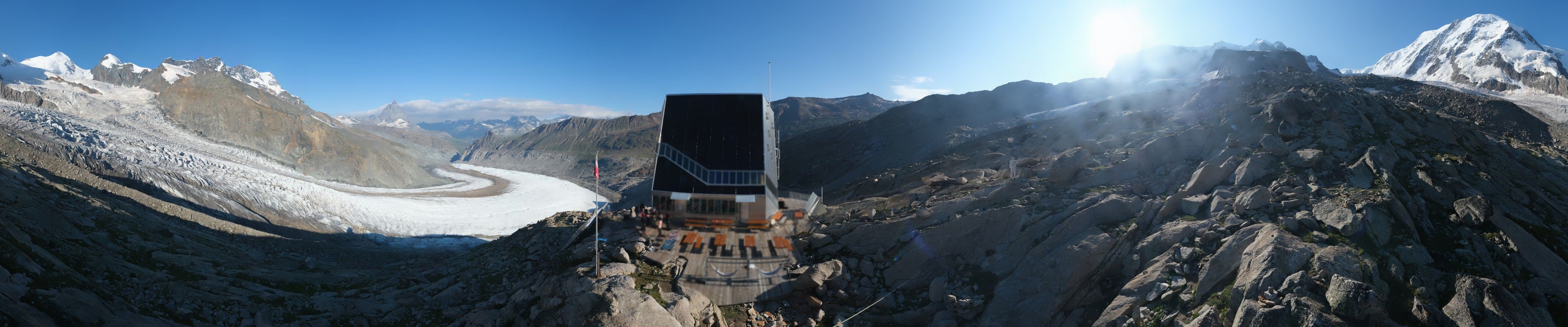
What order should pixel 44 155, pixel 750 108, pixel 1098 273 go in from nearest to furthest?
pixel 1098 273 < pixel 750 108 < pixel 44 155

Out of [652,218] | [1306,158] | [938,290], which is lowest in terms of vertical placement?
[938,290]

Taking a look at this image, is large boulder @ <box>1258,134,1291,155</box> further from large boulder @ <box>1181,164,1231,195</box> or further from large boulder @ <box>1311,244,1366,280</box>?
large boulder @ <box>1311,244,1366,280</box>

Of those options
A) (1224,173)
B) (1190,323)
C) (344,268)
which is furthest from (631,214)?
(1224,173)

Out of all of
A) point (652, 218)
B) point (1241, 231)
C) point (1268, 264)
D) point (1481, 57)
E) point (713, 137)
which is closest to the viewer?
point (1268, 264)

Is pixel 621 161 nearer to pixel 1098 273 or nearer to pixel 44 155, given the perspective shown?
pixel 44 155

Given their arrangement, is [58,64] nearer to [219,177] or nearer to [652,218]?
[219,177]

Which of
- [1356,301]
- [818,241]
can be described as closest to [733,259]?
[818,241]
